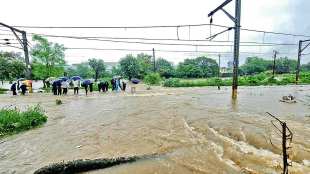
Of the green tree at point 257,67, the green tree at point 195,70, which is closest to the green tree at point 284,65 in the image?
the green tree at point 257,67

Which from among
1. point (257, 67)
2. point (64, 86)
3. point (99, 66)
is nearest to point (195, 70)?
point (99, 66)

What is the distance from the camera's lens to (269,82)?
40.6 metres

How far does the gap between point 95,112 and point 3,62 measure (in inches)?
1438

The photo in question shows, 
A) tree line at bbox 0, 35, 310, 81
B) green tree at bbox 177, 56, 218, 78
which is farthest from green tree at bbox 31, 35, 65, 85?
green tree at bbox 177, 56, 218, 78

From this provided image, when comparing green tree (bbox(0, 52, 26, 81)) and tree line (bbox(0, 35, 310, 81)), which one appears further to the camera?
green tree (bbox(0, 52, 26, 81))

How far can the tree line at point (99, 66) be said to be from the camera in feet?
109

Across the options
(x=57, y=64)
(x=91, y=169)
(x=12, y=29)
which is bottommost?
(x=91, y=169)

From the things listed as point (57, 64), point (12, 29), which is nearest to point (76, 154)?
point (12, 29)

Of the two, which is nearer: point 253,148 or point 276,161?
point 276,161

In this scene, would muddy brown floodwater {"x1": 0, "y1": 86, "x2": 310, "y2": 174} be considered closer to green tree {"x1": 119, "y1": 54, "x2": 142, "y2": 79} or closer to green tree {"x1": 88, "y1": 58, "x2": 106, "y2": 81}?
green tree {"x1": 119, "y1": 54, "x2": 142, "y2": 79}

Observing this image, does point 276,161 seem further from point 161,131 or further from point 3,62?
point 3,62

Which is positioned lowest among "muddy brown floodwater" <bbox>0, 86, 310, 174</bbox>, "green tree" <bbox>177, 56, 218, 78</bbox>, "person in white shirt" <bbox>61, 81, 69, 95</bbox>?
"muddy brown floodwater" <bbox>0, 86, 310, 174</bbox>

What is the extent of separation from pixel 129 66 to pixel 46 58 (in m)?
20.0

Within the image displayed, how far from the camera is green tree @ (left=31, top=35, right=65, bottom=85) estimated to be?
106ft
